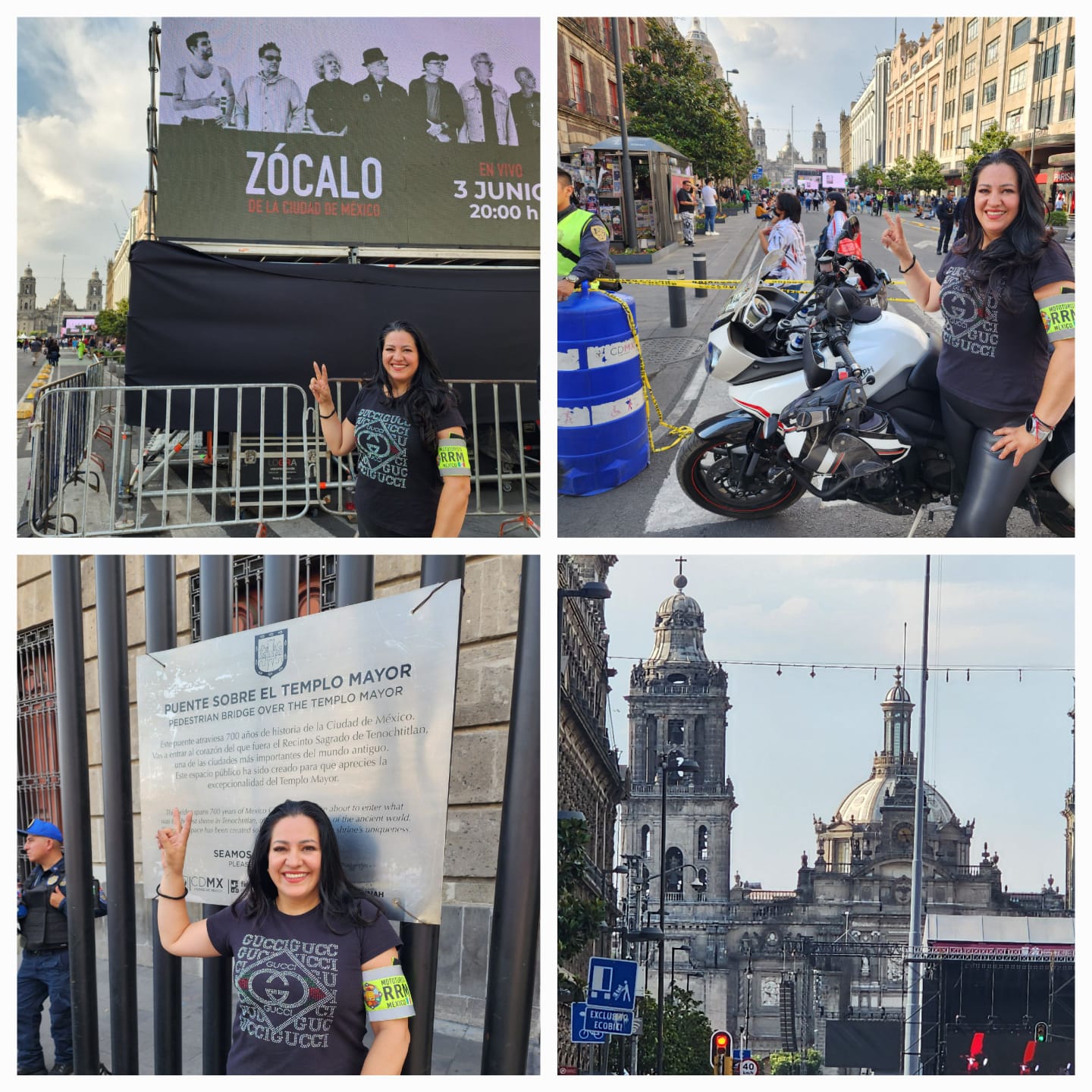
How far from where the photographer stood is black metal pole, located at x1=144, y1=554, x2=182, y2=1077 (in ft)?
14.9

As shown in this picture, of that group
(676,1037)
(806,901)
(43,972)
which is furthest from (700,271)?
(806,901)

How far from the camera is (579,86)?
4.98 m

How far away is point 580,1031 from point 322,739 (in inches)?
82.5

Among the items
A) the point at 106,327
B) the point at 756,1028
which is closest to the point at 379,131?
the point at 106,327

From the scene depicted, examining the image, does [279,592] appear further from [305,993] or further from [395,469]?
[305,993]

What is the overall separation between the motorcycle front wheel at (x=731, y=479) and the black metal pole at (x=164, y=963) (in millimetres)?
2672

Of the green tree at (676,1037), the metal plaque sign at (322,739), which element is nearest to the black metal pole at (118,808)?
the metal plaque sign at (322,739)

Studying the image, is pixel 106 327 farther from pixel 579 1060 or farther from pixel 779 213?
pixel 579 1060

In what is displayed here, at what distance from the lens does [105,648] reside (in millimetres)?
4867

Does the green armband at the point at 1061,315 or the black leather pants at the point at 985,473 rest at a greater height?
the green armband at the point at 1061,315

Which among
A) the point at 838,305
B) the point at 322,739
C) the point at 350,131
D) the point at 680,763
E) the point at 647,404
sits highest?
the point at 350,131

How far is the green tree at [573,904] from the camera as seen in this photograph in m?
6.37

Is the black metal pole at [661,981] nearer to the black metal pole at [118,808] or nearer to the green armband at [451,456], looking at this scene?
the black metal pole at [118,808]

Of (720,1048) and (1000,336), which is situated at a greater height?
(1000,336)
